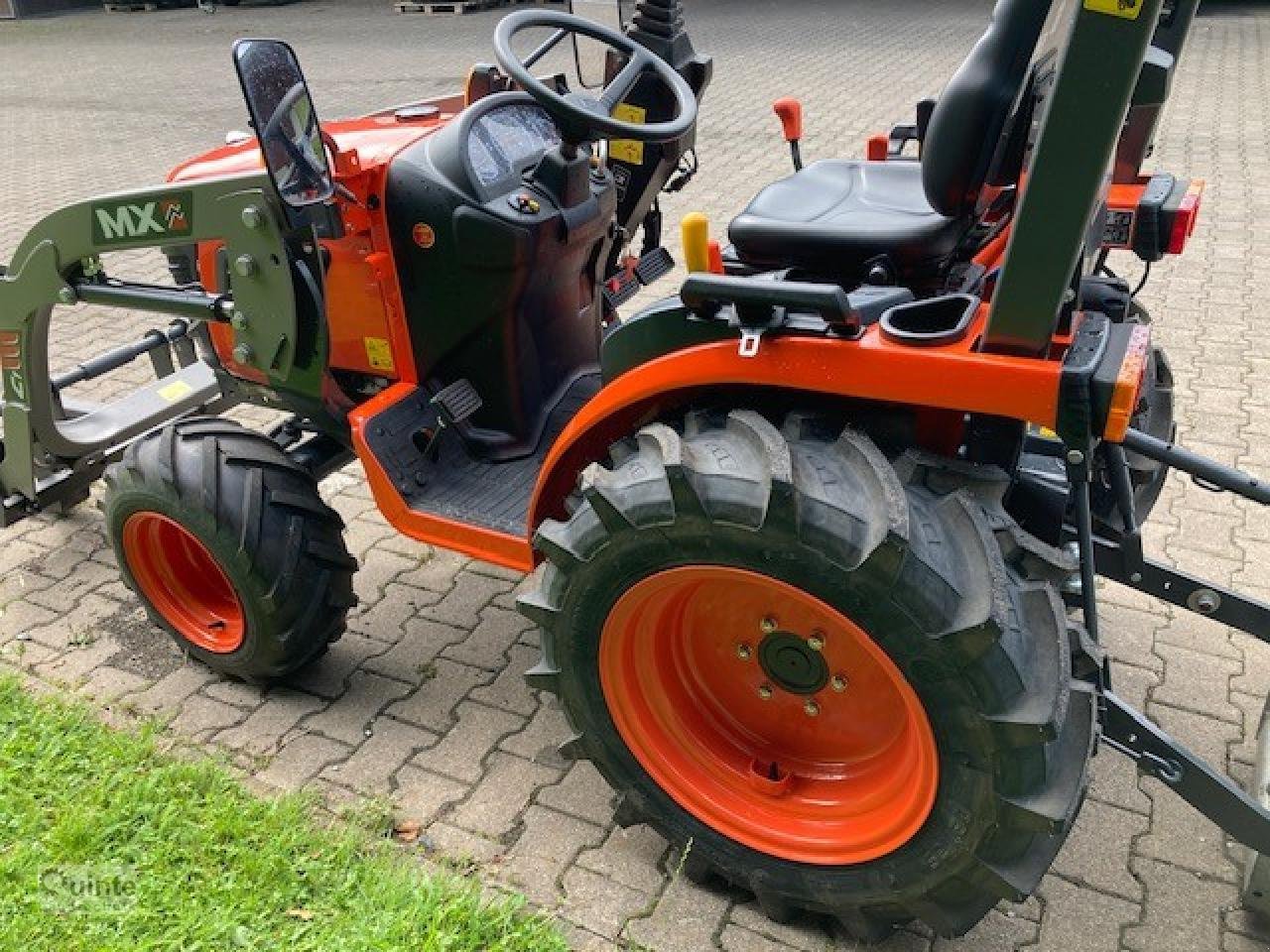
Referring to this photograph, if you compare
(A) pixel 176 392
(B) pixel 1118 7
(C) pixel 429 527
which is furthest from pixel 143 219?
(B) pixel 1118 7

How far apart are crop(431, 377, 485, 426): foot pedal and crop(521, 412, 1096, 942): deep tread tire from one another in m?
0.93

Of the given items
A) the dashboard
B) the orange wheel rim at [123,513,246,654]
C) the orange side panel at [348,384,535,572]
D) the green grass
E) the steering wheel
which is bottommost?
the green grass

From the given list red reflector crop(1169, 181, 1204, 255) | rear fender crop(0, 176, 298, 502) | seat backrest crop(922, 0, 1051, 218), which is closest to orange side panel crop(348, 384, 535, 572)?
rear fender crop(0, 176, 298, 502)

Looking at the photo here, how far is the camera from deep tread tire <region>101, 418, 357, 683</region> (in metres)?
2.66

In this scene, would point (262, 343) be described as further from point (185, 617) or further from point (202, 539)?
point (185, 617)

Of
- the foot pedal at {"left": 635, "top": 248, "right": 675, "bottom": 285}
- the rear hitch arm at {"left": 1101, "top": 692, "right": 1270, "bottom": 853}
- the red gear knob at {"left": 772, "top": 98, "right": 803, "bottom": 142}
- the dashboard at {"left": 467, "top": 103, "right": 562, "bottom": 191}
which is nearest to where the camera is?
the rear hitch arm at {"left": 1101, "top": 692, "right": 1270, "bottom": 853}

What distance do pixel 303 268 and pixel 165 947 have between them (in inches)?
59.2

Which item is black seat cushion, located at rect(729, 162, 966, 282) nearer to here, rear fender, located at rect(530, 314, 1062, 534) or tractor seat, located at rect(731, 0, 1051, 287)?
tractor seat, located at rect(731, 0, 1051, 287)

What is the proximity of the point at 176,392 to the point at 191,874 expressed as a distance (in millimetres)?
1939

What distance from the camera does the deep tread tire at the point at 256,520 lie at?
2.66m

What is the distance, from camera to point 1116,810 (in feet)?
8.30

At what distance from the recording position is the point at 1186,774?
2000 millimetres

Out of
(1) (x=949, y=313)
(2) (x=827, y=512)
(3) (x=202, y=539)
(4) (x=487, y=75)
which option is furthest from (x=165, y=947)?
(4) (x=487, y=75)

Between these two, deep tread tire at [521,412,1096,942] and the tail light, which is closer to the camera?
deep tread tire at [521,412,1096,942]
